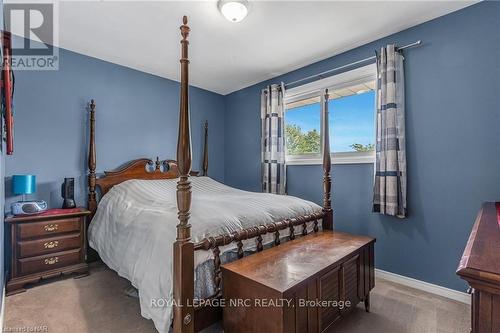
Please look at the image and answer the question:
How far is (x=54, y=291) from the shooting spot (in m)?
2.26

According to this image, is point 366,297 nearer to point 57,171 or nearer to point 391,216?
point 391,216

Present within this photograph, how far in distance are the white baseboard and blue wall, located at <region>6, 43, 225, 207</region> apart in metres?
3.14

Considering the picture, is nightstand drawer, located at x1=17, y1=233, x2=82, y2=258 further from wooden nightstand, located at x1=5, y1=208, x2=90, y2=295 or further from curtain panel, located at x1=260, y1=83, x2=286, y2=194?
curtain panel, located at x1=260, y1=83, x2=286, y2=194

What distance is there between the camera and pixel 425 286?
92.7 inches

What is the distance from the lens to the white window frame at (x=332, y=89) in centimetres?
282

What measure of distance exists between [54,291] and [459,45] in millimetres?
4198

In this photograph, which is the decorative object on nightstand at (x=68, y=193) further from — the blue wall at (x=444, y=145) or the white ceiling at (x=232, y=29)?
the blue wall at (x=444, y=145)

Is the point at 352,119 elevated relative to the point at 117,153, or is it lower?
elevated

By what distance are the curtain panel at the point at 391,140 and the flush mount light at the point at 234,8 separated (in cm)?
148

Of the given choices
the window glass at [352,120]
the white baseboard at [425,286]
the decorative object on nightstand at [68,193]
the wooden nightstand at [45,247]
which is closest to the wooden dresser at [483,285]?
the white baseboard at [425,286]

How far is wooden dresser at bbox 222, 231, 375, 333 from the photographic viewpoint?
Answer: 4.07 ft

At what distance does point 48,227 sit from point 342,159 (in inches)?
124

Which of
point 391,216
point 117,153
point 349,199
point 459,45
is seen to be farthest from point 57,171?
point 459,45

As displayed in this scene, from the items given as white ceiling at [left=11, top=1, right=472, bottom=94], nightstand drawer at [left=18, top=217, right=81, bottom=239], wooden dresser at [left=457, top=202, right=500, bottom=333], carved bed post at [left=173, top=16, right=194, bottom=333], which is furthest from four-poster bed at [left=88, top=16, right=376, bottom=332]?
wooden dresser at [left=457, top=202, right=500, bottom=333]
